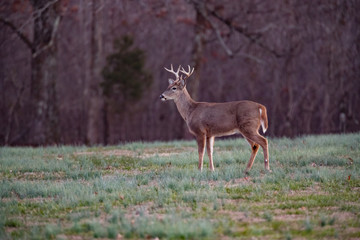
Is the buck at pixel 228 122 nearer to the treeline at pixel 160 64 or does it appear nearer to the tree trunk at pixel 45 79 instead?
the treeline at pixel 160 64

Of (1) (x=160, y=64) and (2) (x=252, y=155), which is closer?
(2) (x=252, y=155)

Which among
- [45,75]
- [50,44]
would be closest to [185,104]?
[50,44]

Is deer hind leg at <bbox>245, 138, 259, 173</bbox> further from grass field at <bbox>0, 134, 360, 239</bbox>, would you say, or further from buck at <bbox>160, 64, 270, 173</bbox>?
grass field at <bbox>0, 134, 360, 239</bbox>

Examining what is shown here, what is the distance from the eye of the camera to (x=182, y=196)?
874 centimetres

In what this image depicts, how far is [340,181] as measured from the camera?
9883mm

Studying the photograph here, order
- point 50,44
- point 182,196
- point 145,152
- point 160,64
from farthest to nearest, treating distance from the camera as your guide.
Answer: point 160,64
point 50,44
point 145,152
point 182,196

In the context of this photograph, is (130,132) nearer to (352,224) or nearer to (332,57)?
(332,57)

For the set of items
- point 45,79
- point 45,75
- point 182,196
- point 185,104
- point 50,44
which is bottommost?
point 182,196

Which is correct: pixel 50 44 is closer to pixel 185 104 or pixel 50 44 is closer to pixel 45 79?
pixel 45 79

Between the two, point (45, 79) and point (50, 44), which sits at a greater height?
point (50, 44)

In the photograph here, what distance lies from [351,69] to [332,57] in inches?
76.5

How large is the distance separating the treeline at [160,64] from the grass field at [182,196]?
8.70 meters

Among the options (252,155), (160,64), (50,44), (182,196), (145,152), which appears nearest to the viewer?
(182,196)

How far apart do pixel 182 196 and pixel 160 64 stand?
100 feet
